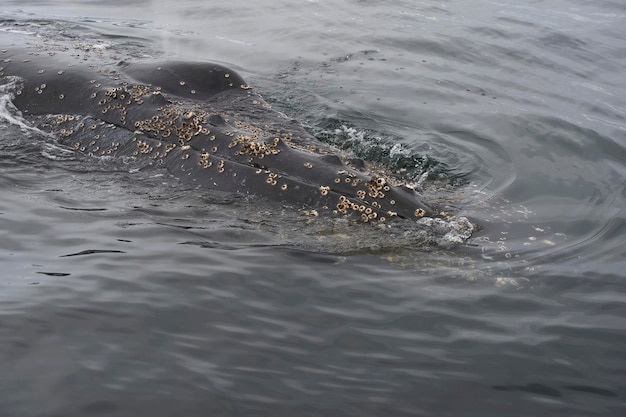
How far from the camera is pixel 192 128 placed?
7309 mm

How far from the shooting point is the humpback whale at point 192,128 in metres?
6.52

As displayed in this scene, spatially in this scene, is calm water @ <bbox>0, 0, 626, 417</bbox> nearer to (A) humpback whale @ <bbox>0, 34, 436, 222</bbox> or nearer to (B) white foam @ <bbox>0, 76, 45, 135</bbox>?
(B) white foam @ <bbox>0, 76, 45, 135</bbox>

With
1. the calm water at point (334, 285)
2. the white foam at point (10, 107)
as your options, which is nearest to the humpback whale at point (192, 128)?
the white foam at point (10, 107)

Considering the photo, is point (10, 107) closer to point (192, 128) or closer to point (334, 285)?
point (192, 128)

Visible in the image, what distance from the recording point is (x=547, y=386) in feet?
14.8

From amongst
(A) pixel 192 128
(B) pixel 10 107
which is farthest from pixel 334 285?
(B) pixel 10 107

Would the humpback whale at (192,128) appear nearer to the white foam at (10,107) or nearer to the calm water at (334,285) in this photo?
the white foam at (10,107)

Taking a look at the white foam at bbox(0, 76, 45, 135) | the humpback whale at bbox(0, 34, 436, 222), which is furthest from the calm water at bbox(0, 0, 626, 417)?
the humpback whale at bbox(0, 34, 436, 222)

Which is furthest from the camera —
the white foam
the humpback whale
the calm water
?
the white foam

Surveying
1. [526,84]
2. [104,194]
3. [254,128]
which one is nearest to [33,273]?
[104,194]

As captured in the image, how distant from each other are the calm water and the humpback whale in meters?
0.22

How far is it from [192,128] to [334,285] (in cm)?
255

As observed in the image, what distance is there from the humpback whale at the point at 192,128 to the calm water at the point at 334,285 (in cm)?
22

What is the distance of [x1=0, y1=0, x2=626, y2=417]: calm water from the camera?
4.41 m
